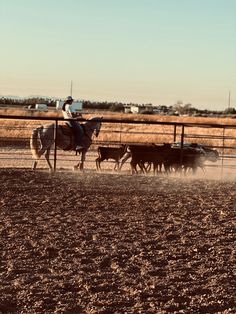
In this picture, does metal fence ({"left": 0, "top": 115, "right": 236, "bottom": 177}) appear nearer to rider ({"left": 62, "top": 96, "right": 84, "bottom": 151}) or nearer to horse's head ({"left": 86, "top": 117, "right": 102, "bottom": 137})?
horse's head ({"left": 86, "top": 117, "right": 102, "bottom": 137})

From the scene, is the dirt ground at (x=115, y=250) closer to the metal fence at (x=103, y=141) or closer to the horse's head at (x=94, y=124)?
the metal fence at (x=103, y=141)

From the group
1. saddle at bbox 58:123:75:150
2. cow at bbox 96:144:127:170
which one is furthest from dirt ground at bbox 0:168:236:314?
cow at bbox 96:144:127:170

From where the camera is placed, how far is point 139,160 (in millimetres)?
16953

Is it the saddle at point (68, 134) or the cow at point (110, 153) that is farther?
the cow at point (110, 153)

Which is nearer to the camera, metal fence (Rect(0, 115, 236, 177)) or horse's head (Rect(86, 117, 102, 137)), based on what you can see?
metal fence (Rect(0, 115, 236, 177))

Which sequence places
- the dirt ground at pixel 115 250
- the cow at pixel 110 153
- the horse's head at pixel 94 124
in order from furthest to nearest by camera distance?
the cow at pixel 110 153
the horse's head at pixel 94 124
the dirt ground at pixel 115 250

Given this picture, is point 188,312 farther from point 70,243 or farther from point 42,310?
point 70,243

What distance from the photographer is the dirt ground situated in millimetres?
5430

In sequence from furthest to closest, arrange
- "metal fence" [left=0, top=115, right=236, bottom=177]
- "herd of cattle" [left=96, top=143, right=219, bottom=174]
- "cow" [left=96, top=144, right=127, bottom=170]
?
1. "cow" [left=96, top=144, right=127, bottom=170]
2. "herd of cattle" [left=96, top=143, right=219, bottom=174]
3. "metal fence" [left=0, top=115, right=236, bottom=177]

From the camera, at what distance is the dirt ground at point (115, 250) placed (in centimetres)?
543

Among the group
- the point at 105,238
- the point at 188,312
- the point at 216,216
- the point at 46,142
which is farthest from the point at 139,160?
the point at 188,312

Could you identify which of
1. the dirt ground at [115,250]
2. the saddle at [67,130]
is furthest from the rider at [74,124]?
the dirt ground at [115,250]

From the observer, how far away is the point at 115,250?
7.25 meters

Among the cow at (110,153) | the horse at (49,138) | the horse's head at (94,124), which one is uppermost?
the horse's head at (94,124)
